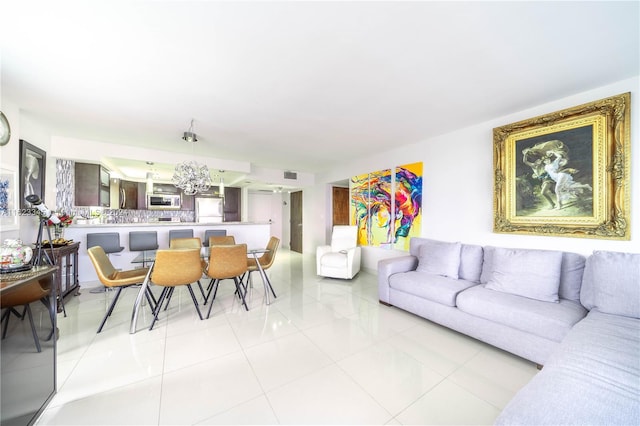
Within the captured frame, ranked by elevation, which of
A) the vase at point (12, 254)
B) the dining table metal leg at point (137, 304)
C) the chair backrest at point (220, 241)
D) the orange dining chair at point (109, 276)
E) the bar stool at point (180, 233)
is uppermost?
the vase at point (12, 254)

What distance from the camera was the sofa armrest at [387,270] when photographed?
3025 mm

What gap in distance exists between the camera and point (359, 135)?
3.54 m

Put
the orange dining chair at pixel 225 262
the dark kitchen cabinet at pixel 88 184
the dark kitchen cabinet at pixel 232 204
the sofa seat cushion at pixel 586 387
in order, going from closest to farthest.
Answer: the sofa seat cushion at pixel 586 387
the orange dining chair at pixel 225 262
the dark kitchen cabinet at pixel 88 184
the dark kitchen cabinet at pixel 232 204

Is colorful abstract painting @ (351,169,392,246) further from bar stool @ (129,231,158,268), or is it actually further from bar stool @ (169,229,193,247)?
bar stool @ (129,231,158,268)

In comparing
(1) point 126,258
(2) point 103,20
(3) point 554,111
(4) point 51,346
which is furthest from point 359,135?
(1) point 126,258

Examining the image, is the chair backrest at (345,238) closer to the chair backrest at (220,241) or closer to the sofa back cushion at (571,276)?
the chair backrest at (220,241)

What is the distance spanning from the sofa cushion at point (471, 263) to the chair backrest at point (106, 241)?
17.1 ft

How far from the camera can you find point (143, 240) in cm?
412

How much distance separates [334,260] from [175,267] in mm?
2550

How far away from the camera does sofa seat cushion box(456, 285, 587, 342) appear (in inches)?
68.9

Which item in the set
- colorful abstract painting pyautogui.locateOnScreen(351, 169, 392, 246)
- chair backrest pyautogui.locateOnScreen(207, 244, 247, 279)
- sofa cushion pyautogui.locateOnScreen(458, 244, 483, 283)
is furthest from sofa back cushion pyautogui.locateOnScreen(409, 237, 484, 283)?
chair backrest pyautogui.locateOnScreen(207, 244, 247, 279)

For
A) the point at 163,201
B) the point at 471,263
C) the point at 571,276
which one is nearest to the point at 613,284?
the point at 571,276

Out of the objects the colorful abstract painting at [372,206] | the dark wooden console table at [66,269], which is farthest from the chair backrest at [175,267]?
the colorful abstract painting at [372,206]

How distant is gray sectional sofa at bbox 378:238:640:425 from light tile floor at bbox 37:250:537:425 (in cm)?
25
